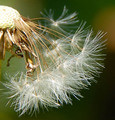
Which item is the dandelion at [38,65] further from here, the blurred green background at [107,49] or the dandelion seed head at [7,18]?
the blurred green background at [107,49]

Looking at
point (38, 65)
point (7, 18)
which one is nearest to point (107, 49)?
point (38, 65)

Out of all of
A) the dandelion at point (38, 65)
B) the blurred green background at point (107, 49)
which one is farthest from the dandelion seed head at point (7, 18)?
the blurred green background at point (107, 49)

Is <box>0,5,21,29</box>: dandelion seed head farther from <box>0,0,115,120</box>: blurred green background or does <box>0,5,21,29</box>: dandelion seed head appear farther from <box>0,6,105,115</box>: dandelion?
<box>0,0,115,120</box>: blurred green background

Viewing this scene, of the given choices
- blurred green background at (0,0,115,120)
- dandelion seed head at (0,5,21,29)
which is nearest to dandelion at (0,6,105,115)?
dandelion seed head at (0,5,21,29)

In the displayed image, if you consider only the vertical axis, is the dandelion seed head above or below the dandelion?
above

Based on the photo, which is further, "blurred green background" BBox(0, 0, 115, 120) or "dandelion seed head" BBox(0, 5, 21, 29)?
"blurred green background" BBox(0, 0, 115, 120)

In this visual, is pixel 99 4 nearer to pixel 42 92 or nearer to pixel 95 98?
pixel 95 98

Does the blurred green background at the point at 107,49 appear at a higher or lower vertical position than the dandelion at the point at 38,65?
higher

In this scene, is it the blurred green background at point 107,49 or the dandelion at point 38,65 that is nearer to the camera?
the dandelion at point 38,65

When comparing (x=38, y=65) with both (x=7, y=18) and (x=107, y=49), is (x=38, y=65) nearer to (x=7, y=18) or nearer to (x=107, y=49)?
(x=7, y=18)
